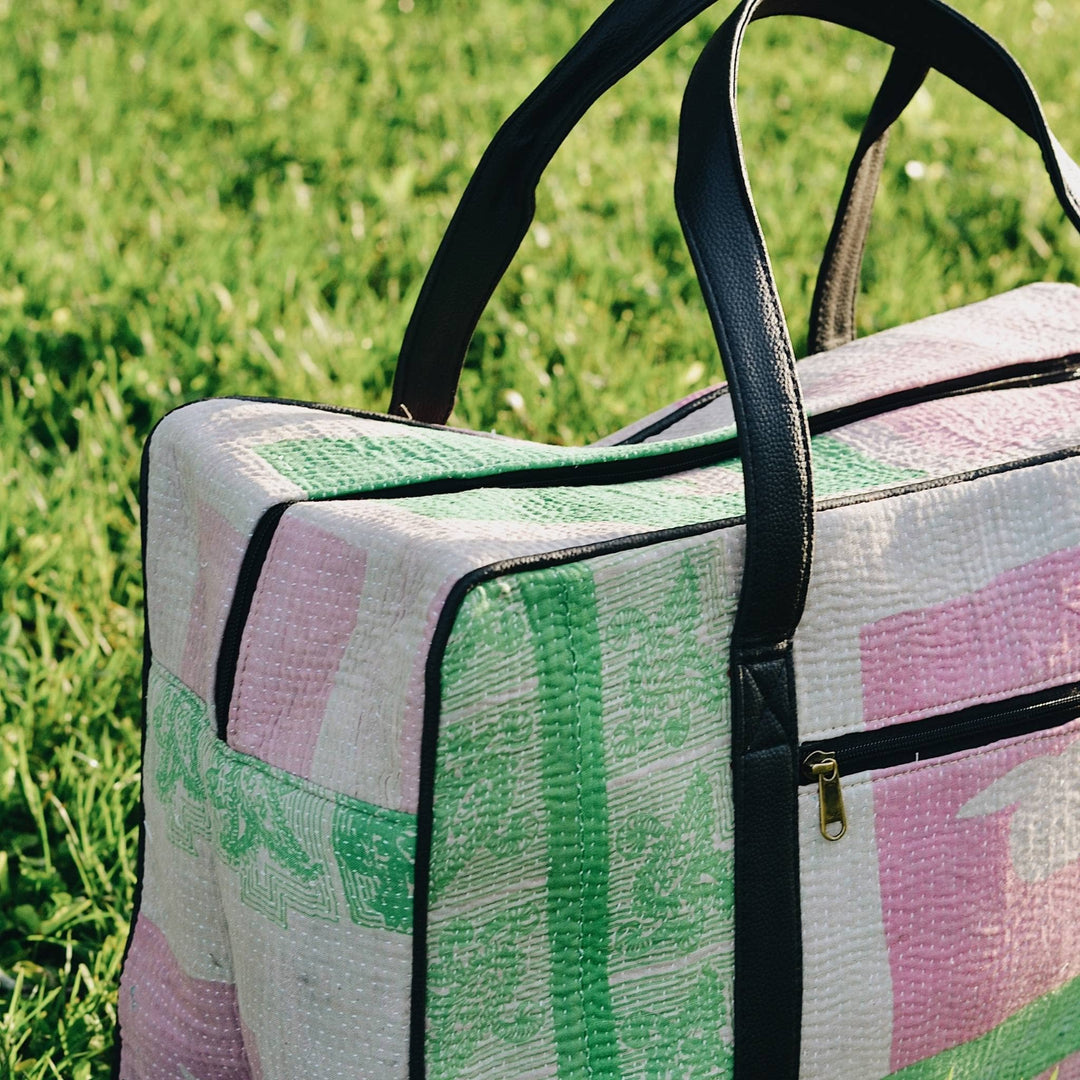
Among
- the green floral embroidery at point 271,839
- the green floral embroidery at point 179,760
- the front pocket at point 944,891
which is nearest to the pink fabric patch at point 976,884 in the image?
the front pocket at point 944,891

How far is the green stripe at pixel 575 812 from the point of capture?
0.97 m

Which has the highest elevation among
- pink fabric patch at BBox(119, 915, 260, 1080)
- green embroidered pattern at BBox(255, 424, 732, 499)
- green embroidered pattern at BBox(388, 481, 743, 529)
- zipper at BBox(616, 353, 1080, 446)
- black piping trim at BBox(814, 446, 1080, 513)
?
zipper at BBox(616, 353, 1080, 446)

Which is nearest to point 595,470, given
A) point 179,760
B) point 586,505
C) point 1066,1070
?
point 586,505

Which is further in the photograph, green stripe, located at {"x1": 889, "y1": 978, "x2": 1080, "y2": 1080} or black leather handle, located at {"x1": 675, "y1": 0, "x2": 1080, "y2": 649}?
green stripe, located at {"x1": 889, "y1": 978, "x2": 1080, "y2": 1080}

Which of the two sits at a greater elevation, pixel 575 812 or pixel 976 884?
pixel 575 812

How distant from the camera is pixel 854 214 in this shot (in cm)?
157

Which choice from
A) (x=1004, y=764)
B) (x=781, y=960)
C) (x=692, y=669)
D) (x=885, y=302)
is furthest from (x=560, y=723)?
(x=885, y=302)

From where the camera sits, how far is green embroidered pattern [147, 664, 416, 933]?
0.96 meters

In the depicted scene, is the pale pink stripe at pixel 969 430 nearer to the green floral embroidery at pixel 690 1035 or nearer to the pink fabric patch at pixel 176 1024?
the green floral embroidery at pixel 690 1035

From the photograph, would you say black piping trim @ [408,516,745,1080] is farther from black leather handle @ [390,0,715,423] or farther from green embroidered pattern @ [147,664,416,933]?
black leather handle @ [390,0,715,423]

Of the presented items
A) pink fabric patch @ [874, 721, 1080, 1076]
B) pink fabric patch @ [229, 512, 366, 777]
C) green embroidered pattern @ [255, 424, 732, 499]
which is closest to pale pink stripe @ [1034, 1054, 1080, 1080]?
pink fabric patch @ [874, 721, 1080, 1076]

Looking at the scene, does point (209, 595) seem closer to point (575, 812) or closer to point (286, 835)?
point (286, 835)

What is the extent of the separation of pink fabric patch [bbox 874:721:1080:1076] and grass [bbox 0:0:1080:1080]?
767 mm

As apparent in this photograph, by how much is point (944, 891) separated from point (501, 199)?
0.72 m
